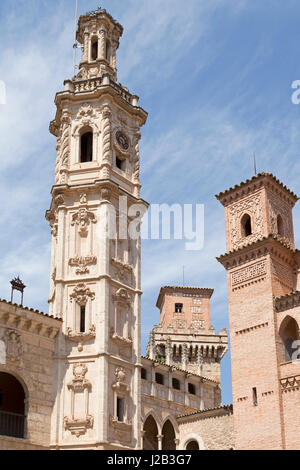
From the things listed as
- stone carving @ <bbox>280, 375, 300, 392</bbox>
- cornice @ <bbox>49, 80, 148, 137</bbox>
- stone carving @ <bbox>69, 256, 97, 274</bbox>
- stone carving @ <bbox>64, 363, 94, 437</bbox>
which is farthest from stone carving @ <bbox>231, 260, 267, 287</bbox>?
cornice @ <bbox>49, 80, 148, 137</bbox>

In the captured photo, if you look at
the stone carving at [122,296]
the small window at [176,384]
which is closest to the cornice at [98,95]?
the stone carving at [122,296]

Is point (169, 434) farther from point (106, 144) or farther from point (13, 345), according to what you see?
point (106, 144)

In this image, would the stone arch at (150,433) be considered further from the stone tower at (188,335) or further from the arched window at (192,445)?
the stone tower at (188,335)

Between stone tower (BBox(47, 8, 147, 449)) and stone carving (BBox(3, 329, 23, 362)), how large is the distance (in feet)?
7.03

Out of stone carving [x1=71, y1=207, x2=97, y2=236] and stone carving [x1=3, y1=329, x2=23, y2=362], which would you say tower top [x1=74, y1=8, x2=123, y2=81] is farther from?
stone carving [x1=3, y1=329, x2=23, y2=362]

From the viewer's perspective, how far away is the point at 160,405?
40.3m

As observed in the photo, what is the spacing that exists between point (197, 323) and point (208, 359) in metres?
3.86

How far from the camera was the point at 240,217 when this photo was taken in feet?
105

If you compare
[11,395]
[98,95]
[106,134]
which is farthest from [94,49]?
[11,395]

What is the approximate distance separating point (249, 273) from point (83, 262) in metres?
7.44

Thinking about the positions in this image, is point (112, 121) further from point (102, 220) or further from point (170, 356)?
point (170, 356)

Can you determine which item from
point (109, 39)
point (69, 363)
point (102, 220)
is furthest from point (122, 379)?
point (109, 39)

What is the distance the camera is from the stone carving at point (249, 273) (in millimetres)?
29891
